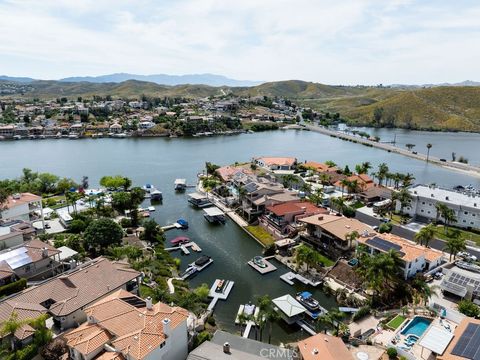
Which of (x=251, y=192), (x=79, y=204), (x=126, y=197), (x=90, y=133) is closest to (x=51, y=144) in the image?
(x=90, y=133)

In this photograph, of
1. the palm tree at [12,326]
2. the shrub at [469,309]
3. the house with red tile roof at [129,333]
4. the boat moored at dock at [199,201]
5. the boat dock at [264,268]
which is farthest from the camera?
the boat moored at dock at [199,201]

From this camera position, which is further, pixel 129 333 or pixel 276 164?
pixel 276 164

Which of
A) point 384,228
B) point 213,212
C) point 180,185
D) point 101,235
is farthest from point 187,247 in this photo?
point 180,185

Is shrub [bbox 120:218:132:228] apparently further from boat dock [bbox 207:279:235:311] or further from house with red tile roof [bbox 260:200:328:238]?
house with red tile roof [bbox 260:200:328:238]

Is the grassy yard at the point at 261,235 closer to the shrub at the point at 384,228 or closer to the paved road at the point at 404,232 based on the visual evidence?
the shrub at the point at 384,228

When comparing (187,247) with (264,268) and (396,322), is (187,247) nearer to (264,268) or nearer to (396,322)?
(264,268)

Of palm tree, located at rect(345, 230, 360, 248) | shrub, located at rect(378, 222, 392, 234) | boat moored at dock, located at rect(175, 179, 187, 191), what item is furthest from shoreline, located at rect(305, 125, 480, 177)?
boat moored at dock, located at rect(175, 179, 187, 191)

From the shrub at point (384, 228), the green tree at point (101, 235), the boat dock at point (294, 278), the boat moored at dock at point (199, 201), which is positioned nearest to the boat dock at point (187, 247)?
the green tree at point (101, 235)
